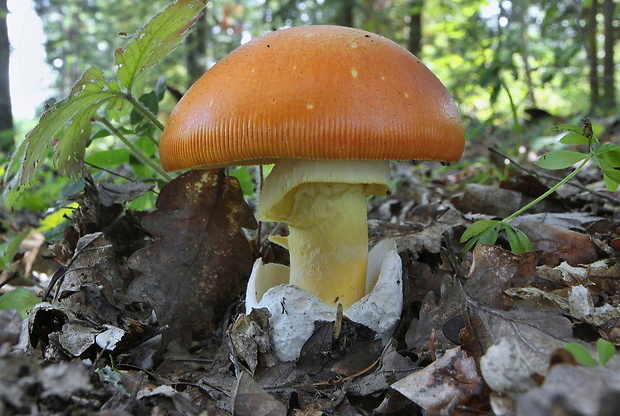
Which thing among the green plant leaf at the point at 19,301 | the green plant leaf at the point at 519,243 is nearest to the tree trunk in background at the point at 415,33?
the green plant leaf at the point at 519,243

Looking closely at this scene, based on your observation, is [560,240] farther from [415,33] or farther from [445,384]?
[415,33]

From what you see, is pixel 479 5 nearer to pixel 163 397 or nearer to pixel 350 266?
pixel 350 266

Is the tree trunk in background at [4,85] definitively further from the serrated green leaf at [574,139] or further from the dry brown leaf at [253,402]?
the serrated green leaf at [574,139]

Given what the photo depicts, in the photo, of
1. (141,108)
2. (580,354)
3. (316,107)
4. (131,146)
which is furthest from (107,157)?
(580,354)

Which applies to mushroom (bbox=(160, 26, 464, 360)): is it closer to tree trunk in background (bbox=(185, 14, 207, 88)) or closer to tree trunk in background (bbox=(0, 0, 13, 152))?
tree trunk in background (bbox=(185, 14, 207, 88))

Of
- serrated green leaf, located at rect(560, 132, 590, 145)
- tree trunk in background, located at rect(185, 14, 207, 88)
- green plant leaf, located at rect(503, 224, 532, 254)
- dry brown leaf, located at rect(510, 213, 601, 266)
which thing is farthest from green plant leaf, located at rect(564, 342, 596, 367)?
tree trunk in background, located at rect(185, 14, 207, 88)

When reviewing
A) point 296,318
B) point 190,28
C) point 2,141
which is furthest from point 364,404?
point 2,141
